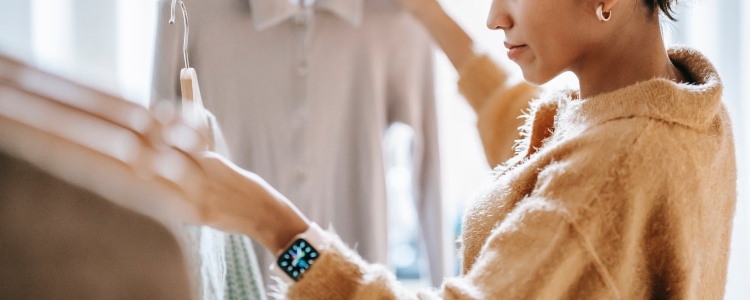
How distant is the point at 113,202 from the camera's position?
18.5 inches

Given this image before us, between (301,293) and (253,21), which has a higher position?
(253,21)

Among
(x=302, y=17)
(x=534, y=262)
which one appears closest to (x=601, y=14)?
(x=534, y=262)

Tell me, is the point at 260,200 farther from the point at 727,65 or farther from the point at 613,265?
the point at 727,65

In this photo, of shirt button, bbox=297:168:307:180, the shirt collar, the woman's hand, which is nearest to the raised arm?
the shirt collar

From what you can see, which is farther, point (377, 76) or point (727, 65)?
point (727, 65)

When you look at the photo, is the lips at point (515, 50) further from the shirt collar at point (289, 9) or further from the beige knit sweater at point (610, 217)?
the shirt collar at point (289, 9)

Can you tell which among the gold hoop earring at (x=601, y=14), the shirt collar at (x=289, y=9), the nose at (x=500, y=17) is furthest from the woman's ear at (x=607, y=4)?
the shirt collar at (x=289, y=9)

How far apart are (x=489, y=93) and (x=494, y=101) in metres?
0.02

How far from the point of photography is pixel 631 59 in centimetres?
71

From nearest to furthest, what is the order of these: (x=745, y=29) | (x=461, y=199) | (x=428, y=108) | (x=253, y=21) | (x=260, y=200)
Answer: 1. (x=260, y=200)
2. (x=253, y=21)
3. (x=428, y=108)
4. (x=745, y=29)
5. (x=461, y=199)

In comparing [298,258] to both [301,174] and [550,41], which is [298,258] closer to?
[550,41]

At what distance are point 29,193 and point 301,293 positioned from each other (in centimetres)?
26

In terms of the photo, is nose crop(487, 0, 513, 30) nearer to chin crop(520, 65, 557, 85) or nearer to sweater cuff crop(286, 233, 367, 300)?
chin crop(520, 65, 557, 85)

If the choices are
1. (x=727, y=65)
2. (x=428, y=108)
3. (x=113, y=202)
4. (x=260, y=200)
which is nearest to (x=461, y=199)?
(x=428, y=108)
